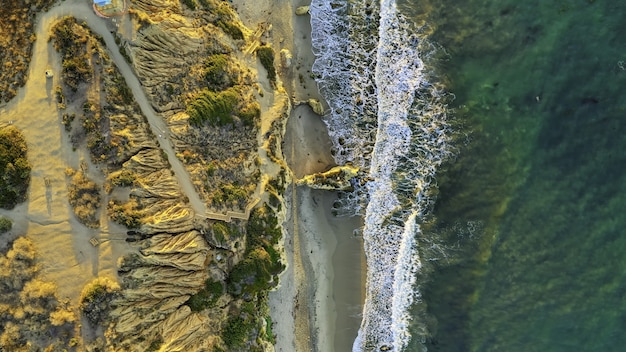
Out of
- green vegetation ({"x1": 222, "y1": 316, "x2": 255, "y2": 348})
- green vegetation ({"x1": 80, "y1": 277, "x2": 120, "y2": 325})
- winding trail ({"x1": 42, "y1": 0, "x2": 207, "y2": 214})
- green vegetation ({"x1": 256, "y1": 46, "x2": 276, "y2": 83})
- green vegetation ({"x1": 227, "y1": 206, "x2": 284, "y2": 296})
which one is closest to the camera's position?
green vegetation ({"x1": 80, "y1": 277, "x2": 120, "y2": 325})

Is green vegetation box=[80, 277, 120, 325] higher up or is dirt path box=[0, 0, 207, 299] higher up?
dirt path box=[0, 0, 207, 299]

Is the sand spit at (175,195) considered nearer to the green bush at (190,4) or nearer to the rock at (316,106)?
the green bush at (190,4)

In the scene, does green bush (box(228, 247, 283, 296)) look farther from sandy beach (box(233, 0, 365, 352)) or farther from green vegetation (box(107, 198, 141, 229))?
green vegetation (box(107, 198, 141, 229))

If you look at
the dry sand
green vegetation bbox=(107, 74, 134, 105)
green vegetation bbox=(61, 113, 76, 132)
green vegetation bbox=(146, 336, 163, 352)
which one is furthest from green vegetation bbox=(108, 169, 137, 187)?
green vegetation bbox=(146, 336, 163, 352)

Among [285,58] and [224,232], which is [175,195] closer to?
[224,232]

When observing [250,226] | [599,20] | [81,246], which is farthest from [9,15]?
[599,20]

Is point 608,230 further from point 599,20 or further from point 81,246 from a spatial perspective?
point 81,246

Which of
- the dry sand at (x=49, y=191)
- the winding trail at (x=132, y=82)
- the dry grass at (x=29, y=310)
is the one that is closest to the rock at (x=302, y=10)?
the winding trail at (x=132, y=82)
